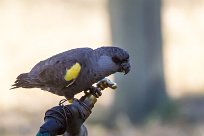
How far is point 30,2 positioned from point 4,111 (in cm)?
319

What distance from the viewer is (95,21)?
41.0 ft

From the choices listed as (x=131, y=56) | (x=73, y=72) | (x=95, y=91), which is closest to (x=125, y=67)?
(x=73, y=72)

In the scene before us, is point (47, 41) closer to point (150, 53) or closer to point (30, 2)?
point (30, 2)

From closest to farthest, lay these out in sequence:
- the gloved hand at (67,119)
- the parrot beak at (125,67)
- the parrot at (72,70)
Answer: the gloved hand at (67,119)
the parrot at (72,70)
the parrot beak at (125,67)

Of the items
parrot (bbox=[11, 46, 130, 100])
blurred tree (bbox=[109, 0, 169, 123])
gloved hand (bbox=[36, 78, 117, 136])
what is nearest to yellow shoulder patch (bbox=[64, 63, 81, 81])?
parrot (bbox=[11, 46, 130, 100])

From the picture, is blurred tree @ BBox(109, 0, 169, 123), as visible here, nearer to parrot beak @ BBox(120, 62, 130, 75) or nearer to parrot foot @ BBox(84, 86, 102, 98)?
parrot beak @ BBox(120, 62, 130, 75)

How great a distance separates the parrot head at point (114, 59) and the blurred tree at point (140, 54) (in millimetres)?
4764

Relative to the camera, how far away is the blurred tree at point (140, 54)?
8.68m

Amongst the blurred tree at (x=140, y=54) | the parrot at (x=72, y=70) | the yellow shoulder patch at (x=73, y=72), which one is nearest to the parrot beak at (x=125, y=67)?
the parrot at (x=72, y=70)

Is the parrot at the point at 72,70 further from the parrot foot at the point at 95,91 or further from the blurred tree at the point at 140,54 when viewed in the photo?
the blurred tree at the point at 140,54

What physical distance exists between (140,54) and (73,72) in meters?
5.16

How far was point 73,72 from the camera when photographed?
147 inches

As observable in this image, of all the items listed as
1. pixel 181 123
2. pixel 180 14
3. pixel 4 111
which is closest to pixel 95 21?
pixel 180 14

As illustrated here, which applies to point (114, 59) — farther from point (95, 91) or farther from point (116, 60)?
point (95, 91)
